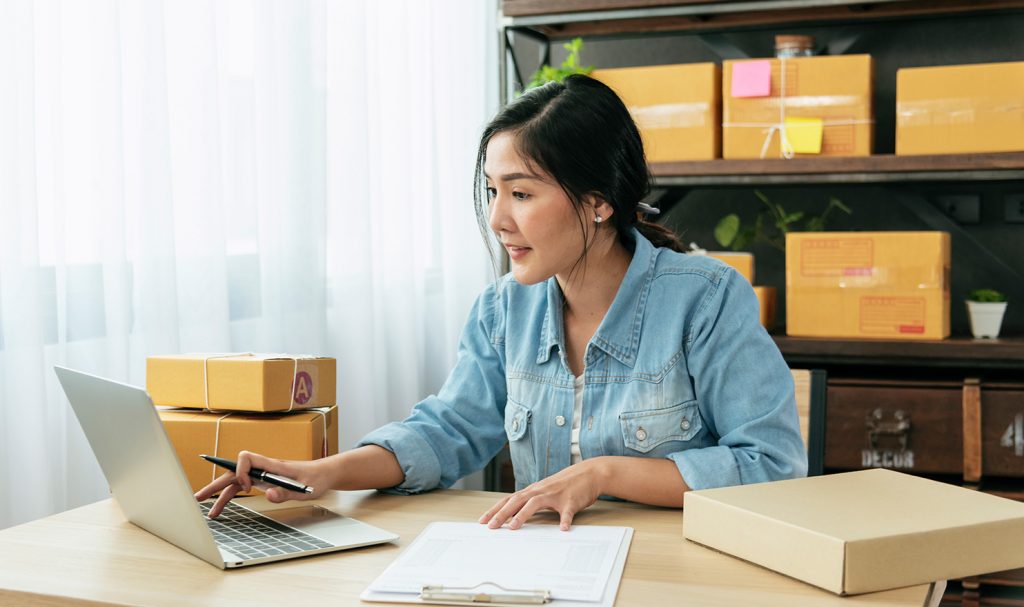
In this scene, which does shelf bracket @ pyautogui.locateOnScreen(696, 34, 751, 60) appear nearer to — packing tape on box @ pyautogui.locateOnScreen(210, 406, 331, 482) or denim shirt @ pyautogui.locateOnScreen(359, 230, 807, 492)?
denim shirt @ pyautogui.locateOnScreen(359, 230, 807, 492)

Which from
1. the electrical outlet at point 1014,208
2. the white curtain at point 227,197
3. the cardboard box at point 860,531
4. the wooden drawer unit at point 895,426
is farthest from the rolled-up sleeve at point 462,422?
the electrical outlet at point 1014,208

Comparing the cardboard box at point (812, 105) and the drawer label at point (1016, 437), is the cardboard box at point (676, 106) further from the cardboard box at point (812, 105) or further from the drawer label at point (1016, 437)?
the drawer label at point (1016, 437)

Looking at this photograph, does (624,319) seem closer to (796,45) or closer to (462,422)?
(462,422)

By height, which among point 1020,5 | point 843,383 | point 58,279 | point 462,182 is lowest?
point 843,383

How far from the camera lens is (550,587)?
2.98ft

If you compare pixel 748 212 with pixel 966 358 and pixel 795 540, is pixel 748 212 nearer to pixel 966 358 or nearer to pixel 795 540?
pixel 966 358

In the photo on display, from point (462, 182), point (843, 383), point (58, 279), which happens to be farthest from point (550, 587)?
point (462, 182)

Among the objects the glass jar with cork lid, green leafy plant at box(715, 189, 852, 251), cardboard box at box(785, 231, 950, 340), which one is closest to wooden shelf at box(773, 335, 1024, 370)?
cardboard box at box(785, 231, 950, 340)

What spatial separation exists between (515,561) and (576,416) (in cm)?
45

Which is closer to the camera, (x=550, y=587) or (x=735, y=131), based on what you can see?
(x=550, y=587)

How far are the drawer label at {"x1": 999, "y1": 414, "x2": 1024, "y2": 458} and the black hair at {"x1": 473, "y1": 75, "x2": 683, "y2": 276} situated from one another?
4.30 ft

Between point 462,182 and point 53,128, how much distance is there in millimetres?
1507

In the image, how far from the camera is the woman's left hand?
43.9 inches

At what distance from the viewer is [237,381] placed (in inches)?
52.1
